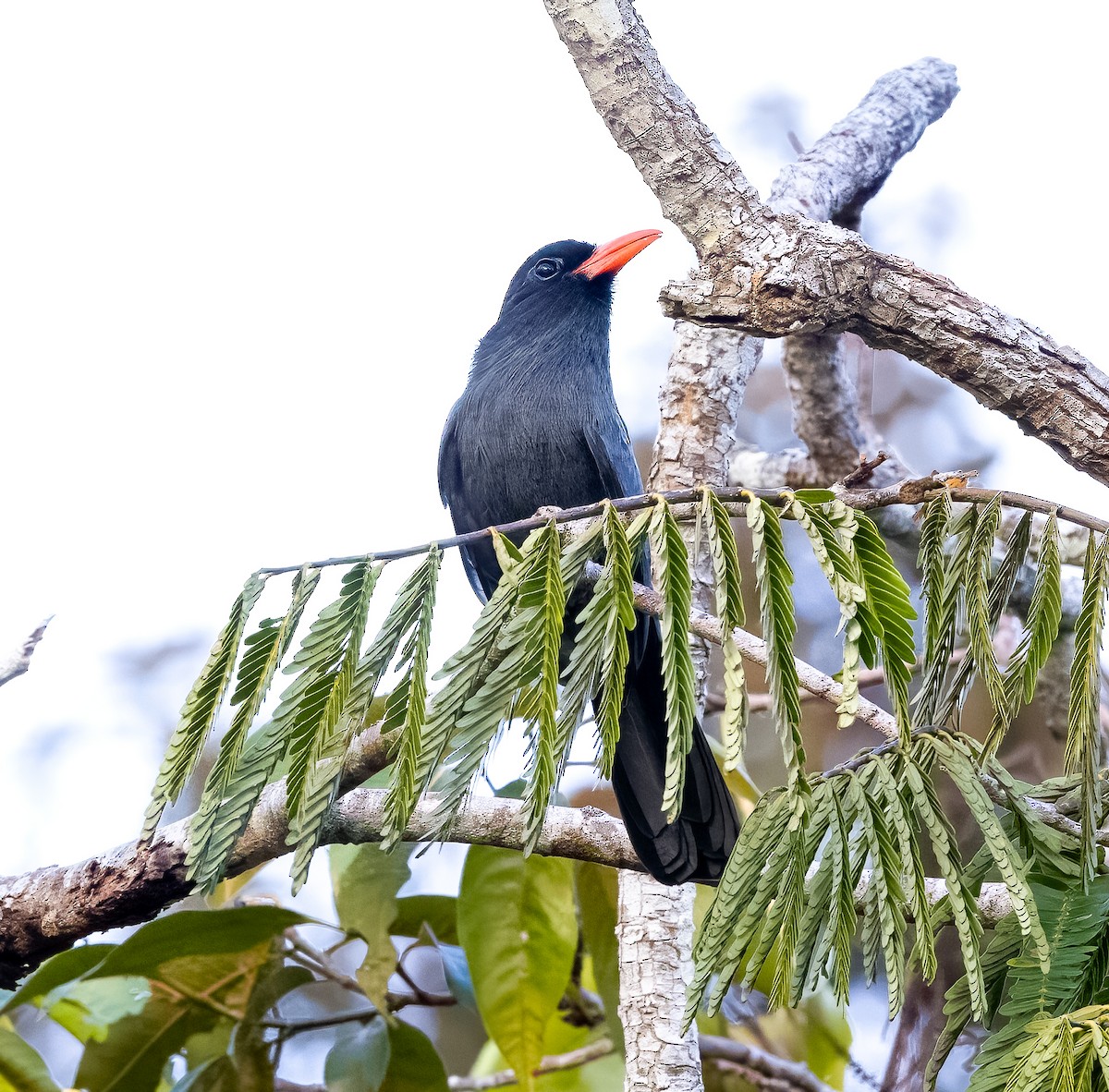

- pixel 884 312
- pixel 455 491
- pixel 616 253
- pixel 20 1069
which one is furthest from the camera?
pixel 616 253

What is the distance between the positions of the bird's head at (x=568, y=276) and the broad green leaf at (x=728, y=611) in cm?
255

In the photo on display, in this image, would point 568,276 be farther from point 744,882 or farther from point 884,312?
Result: point 744,882

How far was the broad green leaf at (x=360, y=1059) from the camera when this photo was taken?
283 centimetres

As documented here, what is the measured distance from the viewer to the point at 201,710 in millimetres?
1374

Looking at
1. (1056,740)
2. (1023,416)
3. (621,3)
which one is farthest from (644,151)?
(1056,740)

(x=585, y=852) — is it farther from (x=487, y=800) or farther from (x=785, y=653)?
(x=785, y=653)

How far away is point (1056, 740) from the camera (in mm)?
4125

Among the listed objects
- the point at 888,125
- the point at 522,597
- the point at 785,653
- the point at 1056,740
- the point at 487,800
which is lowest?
the point at 1056,740

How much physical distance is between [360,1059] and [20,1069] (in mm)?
798

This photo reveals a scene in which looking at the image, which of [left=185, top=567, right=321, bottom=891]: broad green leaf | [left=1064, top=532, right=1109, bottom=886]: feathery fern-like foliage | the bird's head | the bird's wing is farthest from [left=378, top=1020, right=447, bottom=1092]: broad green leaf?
the bird's head

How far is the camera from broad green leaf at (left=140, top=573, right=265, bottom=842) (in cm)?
133

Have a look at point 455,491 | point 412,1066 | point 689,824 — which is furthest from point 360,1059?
point 455,491

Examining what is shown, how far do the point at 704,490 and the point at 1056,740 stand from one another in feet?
10.9

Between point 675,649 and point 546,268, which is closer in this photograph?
point 675,649
